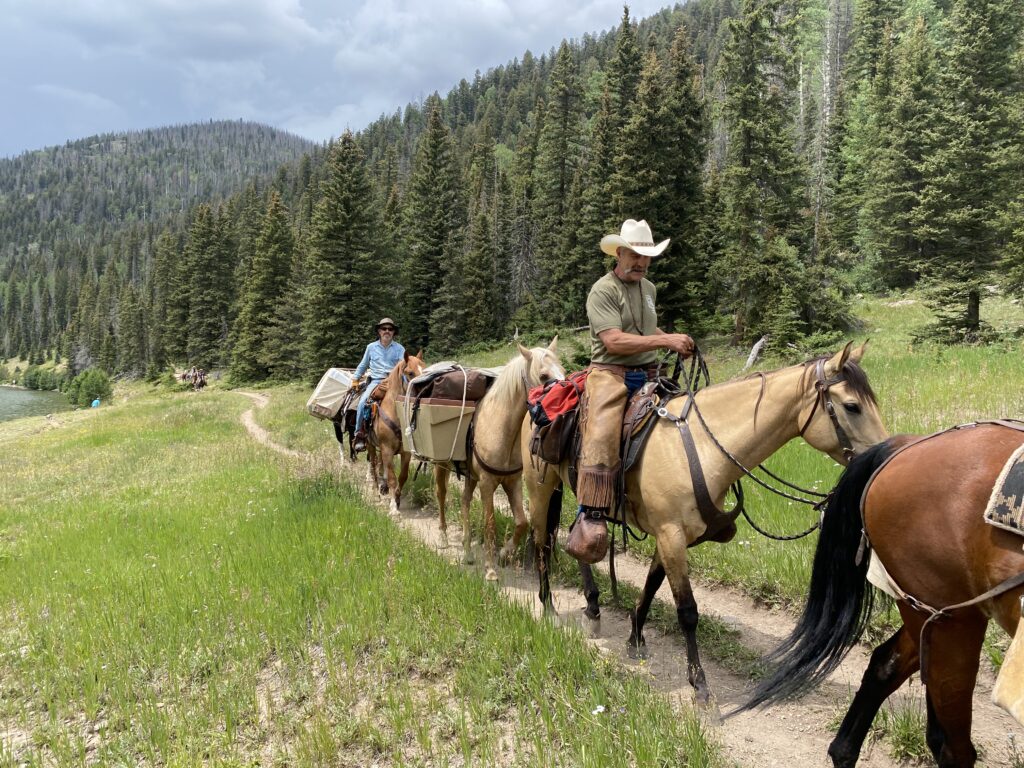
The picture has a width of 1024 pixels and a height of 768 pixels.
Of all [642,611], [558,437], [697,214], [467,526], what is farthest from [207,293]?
[642,611]

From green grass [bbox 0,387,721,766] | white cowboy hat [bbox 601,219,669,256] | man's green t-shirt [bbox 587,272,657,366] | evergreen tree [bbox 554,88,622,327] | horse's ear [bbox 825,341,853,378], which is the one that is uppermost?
evergreen tree [bbox 554,88,622,327]

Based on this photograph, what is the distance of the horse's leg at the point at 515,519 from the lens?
691 cm

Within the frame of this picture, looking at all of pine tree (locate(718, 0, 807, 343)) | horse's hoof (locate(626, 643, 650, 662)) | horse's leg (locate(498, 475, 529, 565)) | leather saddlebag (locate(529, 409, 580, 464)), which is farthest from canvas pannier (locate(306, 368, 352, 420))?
pine tree (locate(718, 0, 807, 343))

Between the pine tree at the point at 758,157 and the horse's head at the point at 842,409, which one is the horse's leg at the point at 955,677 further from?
the pine tree at the point at 758,157

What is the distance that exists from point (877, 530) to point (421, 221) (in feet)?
148

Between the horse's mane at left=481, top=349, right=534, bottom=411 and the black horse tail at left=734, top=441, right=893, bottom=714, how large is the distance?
365 cm

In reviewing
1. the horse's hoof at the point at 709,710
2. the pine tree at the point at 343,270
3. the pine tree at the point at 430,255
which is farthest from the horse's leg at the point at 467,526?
the pine tree at the point at 430,255

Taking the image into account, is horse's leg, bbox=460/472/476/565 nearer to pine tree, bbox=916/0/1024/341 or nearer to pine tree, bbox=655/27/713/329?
pine tree, bbox=655/27/713/329

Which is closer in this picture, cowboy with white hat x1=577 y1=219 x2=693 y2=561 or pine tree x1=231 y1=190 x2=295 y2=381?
cowboy with white hat x1=577 y1=219 x2=693 y2=561

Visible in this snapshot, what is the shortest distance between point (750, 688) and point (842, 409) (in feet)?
7.39

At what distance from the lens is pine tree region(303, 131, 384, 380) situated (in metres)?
35.9

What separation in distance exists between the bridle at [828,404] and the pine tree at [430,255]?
38.2 meters

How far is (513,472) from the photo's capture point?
22.7 feet

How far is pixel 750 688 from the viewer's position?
4289 mm
